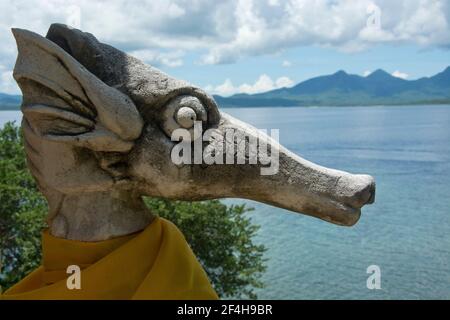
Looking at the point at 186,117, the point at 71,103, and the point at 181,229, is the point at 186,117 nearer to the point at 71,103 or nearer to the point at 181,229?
the point at 71,103

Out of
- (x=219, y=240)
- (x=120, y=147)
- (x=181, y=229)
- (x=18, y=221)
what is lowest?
(x=219, y=240)

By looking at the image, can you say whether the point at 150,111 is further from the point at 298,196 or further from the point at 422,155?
the point at 422,155

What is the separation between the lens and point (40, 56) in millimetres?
3227

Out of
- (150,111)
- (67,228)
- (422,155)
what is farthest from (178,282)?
(422,155)

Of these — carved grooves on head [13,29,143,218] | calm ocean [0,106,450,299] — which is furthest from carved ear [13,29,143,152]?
calm ocean [0,106,450,299]

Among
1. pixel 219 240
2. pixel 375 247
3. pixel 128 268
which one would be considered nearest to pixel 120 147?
pixel 128 268

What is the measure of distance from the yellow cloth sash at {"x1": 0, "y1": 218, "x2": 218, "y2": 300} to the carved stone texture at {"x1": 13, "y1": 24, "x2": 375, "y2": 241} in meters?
0.09

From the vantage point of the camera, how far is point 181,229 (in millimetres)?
11742

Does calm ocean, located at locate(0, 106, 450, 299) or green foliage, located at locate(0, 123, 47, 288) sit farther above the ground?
green foliage, located at locate(0, 123, 47, 288)

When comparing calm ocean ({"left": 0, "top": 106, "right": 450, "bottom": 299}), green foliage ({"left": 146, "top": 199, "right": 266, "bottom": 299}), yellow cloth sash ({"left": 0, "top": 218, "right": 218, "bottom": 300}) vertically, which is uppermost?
yellow cloth sash ({"left": 0, "top": 218, "right": 218, "bottom": 300})

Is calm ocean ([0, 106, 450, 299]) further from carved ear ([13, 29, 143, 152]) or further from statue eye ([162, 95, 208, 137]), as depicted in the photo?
carved ear ([13, 29, 143, 152])

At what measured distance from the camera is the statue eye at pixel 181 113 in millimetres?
3219

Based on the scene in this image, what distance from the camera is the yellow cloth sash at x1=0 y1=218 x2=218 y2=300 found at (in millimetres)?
3201

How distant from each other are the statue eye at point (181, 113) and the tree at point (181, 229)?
7.93m
